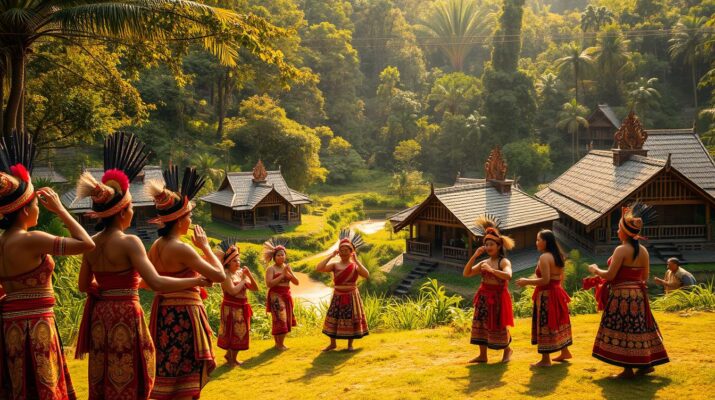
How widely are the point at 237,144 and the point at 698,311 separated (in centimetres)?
3743

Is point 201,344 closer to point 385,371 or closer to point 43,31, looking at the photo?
point 385,371

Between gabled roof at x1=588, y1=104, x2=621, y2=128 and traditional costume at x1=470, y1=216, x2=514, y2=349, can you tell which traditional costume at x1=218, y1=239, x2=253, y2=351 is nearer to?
traditional costume at x1=470, y1=216, x2=514, y2=349

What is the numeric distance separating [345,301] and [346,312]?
0.18 metres

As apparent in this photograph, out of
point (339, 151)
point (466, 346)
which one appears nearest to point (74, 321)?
point (466, 346)

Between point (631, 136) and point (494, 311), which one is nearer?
point (494, 311)

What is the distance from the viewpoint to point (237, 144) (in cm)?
4506

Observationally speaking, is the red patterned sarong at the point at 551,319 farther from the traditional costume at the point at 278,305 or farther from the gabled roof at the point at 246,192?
the gabled roof at the point at 246,192

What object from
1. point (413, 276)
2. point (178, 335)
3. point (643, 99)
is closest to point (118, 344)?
point (178, 335)

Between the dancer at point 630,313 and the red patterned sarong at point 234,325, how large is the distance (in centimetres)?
503

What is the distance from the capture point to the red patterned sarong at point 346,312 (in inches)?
380

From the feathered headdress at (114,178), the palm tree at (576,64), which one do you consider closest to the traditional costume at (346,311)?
the feathered headdress at (114,178)

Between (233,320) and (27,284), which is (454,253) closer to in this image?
(233,320)

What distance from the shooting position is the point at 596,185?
2478 cm

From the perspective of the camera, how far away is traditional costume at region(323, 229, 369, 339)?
9.64 m
